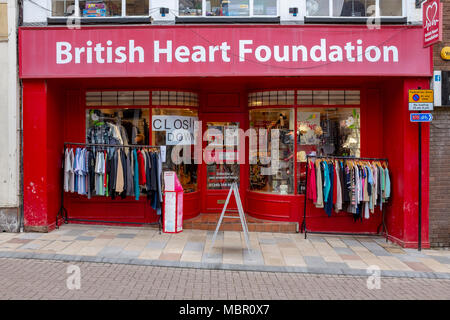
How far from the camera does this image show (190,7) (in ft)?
30.8

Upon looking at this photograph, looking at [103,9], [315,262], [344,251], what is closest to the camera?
[315,262]

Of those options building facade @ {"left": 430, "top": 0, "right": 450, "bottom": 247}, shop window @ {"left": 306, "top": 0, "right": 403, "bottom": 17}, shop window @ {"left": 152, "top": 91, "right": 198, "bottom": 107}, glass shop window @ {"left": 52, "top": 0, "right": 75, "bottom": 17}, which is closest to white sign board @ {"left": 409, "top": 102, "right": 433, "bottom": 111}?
building facade @ {"left": 430, "top": 0, "right": 450, "bottom": 247}

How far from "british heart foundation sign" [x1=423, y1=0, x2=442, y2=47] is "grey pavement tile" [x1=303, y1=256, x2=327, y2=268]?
481 centimetres

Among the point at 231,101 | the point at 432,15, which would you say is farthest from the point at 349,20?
the point at 231,101

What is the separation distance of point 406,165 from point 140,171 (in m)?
5.82

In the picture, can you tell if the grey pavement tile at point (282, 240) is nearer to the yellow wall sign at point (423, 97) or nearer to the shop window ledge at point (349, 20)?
the yellow wall sign at point (423, 97)

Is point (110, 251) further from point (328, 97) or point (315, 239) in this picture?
point (328, 97)

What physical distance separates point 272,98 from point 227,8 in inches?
92.7

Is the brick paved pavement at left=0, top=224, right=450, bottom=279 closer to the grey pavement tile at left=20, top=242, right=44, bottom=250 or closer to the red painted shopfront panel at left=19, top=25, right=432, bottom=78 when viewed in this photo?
the grey pavement tile at left=20, top=242, right=44, bottom=250

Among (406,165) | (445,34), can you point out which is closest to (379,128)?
(406,165)

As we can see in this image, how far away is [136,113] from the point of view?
396 inches

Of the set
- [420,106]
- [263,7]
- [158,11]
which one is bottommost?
[420,106]

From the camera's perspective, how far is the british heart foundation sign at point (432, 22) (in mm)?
7930

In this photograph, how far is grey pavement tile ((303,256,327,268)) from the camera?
737cm
